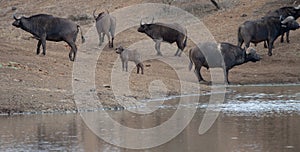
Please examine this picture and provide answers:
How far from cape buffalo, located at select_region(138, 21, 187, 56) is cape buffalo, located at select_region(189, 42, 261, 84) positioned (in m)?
4.67

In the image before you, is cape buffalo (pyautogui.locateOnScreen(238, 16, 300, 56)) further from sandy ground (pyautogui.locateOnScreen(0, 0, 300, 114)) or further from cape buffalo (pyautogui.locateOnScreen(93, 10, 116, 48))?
cape buffalo (pyautogui.locateOnScreen(93, 10, 116, 48))

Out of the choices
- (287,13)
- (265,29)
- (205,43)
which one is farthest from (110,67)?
(287,13)

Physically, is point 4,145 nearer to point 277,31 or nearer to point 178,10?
point 277,31

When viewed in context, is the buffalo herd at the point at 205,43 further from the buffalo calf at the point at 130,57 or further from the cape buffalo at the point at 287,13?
the cape buffalo at the point at 287,13

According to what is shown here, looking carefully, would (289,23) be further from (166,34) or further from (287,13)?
(166,34)

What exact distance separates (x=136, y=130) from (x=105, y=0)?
92.4 ft

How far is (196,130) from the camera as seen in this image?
13125 millimetres

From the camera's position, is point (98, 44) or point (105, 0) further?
point (105, 0)

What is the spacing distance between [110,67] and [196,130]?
33.3 feet

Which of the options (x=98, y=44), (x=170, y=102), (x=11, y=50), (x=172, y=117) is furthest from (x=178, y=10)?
(x=172, y=117)

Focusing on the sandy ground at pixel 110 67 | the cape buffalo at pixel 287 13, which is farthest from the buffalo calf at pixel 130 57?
the cape buffalo at pixel 287 13

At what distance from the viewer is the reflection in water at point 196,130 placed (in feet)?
37.6

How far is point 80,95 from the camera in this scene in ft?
55.7

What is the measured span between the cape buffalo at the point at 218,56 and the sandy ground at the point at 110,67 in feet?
1.59
